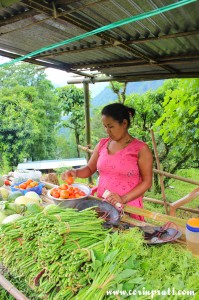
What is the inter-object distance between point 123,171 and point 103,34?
152 cm

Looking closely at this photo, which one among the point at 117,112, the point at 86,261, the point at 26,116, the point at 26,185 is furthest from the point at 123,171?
the point at 26,116

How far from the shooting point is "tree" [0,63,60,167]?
17.8 m

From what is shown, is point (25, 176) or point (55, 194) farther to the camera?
point (25, 176)

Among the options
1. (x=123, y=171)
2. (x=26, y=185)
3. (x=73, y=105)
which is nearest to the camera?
(x=123, y=171)

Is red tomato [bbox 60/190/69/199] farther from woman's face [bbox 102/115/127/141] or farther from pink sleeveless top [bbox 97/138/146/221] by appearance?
woman's face [bbox 102/115/127/141]

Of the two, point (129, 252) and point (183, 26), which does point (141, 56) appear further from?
point (129, 252)

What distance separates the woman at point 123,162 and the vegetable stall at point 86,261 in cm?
111

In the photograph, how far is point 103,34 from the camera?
294cm

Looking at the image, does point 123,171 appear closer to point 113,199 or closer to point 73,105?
point 113,199

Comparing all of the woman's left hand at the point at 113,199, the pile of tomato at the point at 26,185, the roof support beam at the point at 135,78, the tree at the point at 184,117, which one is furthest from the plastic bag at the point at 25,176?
the tree at the point at 184,117

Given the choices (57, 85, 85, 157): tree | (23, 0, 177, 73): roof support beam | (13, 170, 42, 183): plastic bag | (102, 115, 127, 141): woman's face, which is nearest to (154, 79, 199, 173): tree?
(23, 0, 177, 73): roof support beam

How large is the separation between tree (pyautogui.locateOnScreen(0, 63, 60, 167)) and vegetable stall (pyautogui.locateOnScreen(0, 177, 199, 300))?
15077 mm

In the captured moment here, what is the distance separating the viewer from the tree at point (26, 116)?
17.8 metres

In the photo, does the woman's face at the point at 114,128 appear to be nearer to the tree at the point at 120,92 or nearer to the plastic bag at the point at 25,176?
the plastic bag at the point at 25,176
